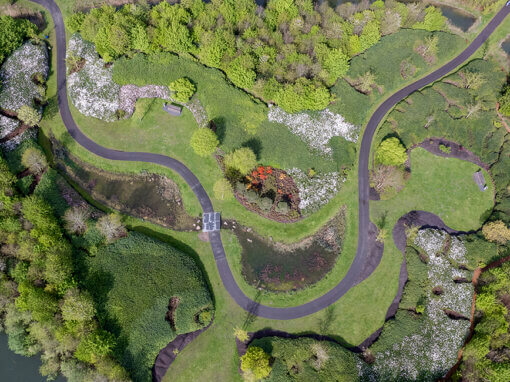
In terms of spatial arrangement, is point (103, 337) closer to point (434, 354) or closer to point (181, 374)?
point (181, 374)

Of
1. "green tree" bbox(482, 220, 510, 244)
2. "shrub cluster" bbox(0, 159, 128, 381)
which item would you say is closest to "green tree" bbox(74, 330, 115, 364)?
"shrub cluster" bbox(0, 159, 128, 381)

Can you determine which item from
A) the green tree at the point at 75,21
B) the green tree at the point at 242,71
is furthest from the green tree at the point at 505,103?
the green tree at the point at 75,21

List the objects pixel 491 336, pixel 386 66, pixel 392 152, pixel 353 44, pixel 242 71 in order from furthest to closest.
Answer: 1. pixel 386 66
2. pixel 353 44
3. pixel 242 71
4. pixel 392 152
5. pixel 491 336

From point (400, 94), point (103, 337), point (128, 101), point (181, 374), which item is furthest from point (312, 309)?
point (128, 101)

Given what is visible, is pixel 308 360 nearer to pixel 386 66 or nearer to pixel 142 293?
pixel 142 293

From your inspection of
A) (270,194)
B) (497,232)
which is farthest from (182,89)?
(497,232)

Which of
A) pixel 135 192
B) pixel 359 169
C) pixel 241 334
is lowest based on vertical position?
pixel 241 334

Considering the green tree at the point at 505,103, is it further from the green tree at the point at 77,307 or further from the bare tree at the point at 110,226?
the green tree at the point at 77,307
